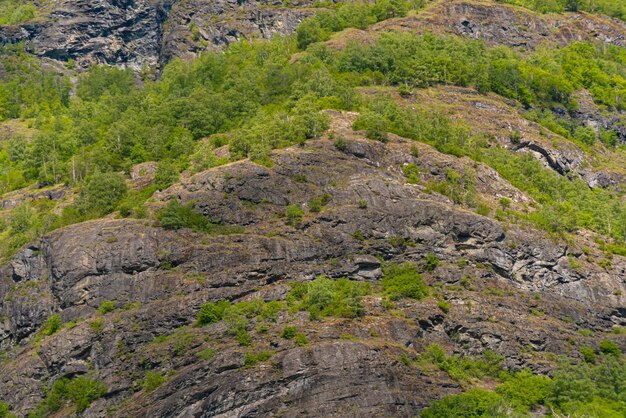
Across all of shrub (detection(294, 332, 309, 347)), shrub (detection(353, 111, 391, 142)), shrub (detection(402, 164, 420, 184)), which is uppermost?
shrub (detection(353, 111, 391, 142))

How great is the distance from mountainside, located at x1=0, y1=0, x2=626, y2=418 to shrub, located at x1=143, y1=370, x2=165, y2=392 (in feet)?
0.68

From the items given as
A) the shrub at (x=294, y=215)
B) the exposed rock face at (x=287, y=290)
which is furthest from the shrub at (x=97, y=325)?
the shrub at (x=294, y=215)

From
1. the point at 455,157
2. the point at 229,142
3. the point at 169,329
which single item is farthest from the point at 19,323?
the point at 455,157

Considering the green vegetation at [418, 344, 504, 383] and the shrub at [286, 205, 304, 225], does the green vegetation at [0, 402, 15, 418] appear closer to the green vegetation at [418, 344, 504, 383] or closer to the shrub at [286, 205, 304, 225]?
the shrub at [286, 205, 304, 225]

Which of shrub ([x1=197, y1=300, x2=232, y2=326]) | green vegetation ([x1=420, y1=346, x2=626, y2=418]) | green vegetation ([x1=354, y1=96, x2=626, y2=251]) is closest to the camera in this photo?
green vegetation ([x1=420, y1=346, x2=626, y2=418])

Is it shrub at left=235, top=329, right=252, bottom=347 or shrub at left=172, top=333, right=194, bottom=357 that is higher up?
shrub at left=235, top=329, right=252, bottom=347

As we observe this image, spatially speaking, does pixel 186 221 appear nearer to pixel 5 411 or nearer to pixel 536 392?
pixel 5 411

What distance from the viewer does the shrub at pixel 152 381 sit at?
86438 millimetres

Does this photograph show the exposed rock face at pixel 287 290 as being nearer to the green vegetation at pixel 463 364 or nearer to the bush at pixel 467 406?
the green vegetation at pixel 463 364

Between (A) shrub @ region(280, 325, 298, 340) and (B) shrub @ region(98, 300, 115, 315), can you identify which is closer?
(A) shrub @ region(280, 325, 298, 340)

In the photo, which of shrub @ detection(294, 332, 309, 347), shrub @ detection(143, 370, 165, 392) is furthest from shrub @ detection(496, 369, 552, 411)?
shrub @ detection(143, 370, 165, 392)

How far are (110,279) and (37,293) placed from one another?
32.4ft

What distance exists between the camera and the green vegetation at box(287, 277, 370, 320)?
305 ft

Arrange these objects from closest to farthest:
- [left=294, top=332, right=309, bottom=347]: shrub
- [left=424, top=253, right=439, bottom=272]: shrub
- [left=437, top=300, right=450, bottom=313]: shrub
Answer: [left=294, top=332, right=309, bottom=347]: shrub, [left=437, top=300, right=450, bottom=313]: shrub, [left=424, top=253, right=439, bottom=272]: shrub
